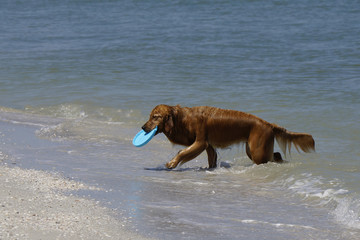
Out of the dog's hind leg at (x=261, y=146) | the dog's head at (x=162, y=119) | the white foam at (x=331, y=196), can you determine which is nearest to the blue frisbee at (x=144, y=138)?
the dog's head at (x=162, y=119)

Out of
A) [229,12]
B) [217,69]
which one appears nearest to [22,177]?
[217,69]

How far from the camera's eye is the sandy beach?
5215mm

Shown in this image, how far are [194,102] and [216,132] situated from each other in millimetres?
5170

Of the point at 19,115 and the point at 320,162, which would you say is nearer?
the point at 320,162

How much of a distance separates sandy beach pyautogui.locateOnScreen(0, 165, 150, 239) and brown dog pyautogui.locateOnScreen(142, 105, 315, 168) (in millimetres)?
1833

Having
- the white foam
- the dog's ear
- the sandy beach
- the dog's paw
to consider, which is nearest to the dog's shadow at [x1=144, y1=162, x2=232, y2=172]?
the dog's paw

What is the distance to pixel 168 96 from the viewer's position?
14.4 m

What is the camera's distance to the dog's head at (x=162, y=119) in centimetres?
850

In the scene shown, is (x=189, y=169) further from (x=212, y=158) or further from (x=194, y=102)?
(x=194, y=102)

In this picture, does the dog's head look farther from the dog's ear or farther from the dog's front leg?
the dog's front leg

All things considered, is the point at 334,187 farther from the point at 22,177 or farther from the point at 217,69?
the point at 217,69

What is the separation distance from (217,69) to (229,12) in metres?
12.8

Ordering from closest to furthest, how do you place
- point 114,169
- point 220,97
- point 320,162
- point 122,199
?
point 122,199 < point 114,169 < point 320,162 < point 220,97

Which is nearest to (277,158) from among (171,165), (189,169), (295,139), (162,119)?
(295,139)
